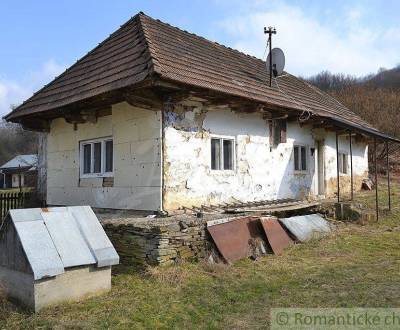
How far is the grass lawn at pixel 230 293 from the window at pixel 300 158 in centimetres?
533

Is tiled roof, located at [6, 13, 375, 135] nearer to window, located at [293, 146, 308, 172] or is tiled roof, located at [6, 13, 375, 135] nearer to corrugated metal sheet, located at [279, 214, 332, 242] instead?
window, located at [293, 146, 308, 172]

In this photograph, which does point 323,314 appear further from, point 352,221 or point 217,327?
point 352,221

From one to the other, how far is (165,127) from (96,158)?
276cm

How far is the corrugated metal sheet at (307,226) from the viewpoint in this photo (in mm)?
9188

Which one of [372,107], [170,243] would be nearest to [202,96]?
[170,243]

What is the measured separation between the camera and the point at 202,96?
9.03 meters

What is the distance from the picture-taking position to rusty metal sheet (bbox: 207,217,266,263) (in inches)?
301

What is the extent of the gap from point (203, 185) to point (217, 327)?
5.15 meters

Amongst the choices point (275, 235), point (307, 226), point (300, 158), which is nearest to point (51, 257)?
point (275, 235)

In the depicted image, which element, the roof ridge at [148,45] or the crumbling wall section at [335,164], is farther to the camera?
the crumbling wall section at [335,164]

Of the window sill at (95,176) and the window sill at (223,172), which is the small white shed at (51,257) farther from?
the window sill at (223,172)

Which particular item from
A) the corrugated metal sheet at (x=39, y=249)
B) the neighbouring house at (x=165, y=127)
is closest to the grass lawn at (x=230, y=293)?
the corrugated metal sheet at (x=39, y=249)

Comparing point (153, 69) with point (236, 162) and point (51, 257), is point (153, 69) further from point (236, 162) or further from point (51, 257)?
point (51, 257)

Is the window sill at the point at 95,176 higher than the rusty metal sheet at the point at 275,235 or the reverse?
higher
